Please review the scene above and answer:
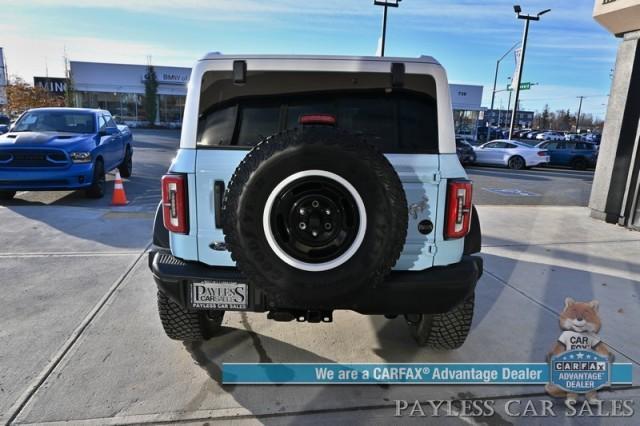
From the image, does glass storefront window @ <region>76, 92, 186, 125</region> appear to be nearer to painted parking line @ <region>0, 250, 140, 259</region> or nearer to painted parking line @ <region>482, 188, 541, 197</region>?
painted parking line @ <region>482, 188, 541, 197</region>

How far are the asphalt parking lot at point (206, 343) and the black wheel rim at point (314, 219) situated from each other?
1.02 m

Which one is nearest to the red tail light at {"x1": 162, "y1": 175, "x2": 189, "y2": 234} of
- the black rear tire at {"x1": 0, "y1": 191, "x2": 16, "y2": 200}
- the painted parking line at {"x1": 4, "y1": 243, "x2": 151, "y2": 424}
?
the painted parking line at {"x1": 4, "y1": 243, "x2": 151, "y2": 424}

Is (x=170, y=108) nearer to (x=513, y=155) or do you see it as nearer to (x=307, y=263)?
(x=513, y=155)

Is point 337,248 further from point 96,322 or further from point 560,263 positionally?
point 560,263

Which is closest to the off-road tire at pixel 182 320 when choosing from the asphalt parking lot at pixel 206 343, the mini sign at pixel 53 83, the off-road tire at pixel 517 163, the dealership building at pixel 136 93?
the asphalt parking lot at pixel 206 343

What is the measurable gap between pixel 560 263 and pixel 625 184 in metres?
3.58

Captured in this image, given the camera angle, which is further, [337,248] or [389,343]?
[389,343]

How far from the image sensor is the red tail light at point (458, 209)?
8.23 ft

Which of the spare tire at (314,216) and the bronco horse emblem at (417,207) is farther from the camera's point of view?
the bronco horse emblem at (417,207)

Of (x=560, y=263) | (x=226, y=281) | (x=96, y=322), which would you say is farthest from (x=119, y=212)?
(x=560, y=263)

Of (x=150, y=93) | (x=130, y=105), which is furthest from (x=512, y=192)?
(x=130, y=105)

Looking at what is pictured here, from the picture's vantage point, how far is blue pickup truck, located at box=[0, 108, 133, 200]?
293 inches

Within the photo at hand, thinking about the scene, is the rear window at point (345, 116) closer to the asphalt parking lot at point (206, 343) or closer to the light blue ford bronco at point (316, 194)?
the light blue ford bronco at point (316, 194)

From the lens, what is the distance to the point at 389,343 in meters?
3.33
